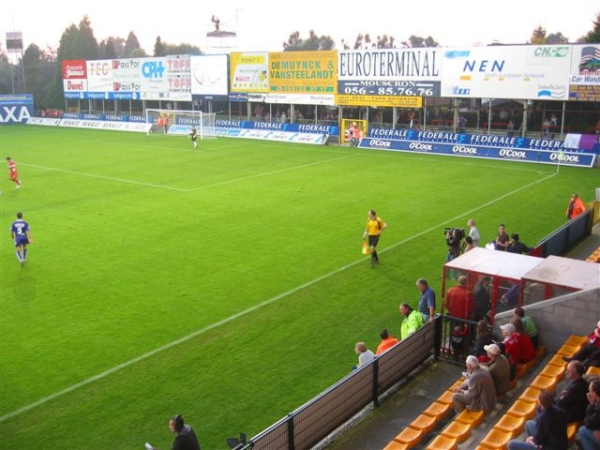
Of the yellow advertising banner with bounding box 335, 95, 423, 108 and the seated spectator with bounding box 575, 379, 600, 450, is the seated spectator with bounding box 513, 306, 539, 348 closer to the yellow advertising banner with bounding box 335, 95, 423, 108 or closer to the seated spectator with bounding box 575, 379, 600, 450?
the seated spectator with bounding box 575, 379, 600, 450

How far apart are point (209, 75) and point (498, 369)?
161 ft

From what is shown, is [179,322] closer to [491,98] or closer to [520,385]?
[520,385]

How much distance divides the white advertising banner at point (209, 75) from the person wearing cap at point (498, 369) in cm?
4719

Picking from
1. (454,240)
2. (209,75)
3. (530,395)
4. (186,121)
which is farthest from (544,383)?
(209,75)

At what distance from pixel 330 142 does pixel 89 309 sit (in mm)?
33450

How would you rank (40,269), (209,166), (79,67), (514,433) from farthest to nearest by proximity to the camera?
1. (79,67)
2. (209,166)
3. (40,269)
4. (514,433)

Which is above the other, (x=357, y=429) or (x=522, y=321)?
(x=522, y=321)

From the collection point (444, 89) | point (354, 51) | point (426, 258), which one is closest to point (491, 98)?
point (444, 89)

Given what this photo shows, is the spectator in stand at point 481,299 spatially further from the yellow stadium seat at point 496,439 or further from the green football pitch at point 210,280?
the yellow stadium seat at point 496,439

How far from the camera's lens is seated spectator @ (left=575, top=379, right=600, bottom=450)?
7.38m

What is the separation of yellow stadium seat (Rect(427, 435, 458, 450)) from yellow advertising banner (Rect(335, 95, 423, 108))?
36869mm

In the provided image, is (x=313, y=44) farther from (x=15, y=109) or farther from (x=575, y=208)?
(x=575, y=208)

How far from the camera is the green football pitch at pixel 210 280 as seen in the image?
34.4ft

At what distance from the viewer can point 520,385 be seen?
998 centimetres
